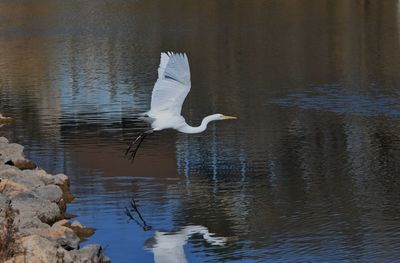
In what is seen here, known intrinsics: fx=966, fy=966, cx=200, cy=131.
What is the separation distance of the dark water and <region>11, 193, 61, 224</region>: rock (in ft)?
2.14

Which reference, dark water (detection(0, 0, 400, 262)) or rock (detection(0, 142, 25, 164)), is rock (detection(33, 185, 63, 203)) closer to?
dark water (detection(0, 0, 400, 262))

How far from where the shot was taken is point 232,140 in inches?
773

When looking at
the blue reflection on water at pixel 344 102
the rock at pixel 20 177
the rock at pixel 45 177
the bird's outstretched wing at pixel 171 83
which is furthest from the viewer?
the blue reflection on water at pixel 344 102

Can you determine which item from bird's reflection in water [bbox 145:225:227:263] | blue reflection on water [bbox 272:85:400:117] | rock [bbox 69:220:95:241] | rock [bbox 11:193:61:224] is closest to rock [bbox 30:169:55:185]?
rock [bbox 11:193:61:224]

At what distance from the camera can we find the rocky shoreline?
10180 millimetres

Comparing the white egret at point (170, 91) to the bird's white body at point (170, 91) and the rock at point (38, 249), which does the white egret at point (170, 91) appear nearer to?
the bird's white body at point (170, 91)

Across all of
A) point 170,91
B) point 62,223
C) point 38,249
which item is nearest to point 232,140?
point 170,91

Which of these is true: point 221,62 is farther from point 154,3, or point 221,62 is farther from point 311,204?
point 154,3

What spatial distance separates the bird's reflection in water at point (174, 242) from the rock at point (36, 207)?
4.95ft

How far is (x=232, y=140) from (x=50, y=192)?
578 centimetres

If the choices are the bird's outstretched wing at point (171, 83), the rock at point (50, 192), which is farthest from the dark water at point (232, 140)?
the bird's outstretched wing at point (171, 83)

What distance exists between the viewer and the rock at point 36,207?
525 inches

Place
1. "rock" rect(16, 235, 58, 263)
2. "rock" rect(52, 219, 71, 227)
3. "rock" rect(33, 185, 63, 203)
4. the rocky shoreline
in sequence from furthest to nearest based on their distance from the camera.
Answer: "rock" rect(33, 185, 63, 203)
"rock" rect(52, 219, 71, 227)
"rock" rect(16, 235, 58, 263)
the rocky shoreline

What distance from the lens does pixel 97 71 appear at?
31.6 meters
